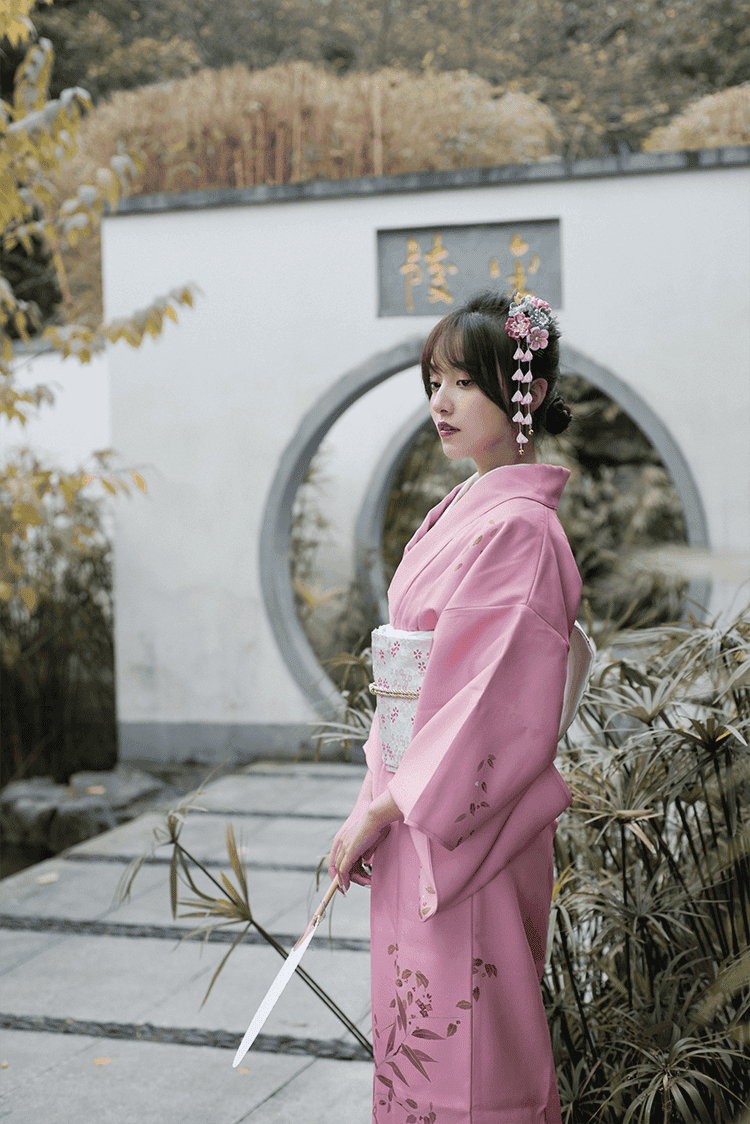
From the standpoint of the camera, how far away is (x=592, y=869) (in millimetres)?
1868

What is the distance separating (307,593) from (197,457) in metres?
1.58

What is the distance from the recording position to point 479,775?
1237mm

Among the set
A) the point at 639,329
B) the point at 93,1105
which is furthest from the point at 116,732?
the point at 93,1105

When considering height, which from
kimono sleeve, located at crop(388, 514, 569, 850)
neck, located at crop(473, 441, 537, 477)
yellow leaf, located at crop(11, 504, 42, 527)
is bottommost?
kimono sleeve, located at crop(388, 514, 569, 850)

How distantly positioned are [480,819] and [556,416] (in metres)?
0.55

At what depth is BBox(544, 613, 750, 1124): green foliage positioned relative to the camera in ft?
5.30

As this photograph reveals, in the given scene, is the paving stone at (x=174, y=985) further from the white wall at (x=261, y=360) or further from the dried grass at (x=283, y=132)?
the dried grass at (x=283, y=132)

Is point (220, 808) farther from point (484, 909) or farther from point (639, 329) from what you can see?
point (484, 909)

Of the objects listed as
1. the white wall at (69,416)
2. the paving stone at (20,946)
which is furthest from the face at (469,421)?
the white wall at (69,416)

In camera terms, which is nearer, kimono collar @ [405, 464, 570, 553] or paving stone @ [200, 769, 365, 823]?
kimono collar @ [405, 464, 570, 553]

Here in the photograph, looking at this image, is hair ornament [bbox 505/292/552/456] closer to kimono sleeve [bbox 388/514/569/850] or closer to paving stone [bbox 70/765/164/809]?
kimono sleeve [bbox 388/514/569/850]

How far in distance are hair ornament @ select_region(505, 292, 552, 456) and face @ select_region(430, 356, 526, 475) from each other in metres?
0.03

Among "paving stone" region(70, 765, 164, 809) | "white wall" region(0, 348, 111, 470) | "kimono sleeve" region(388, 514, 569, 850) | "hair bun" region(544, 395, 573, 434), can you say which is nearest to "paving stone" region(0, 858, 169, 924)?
"paving stone" region(70, 765, 164, 809)

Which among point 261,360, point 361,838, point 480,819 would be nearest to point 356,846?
point 361,838
